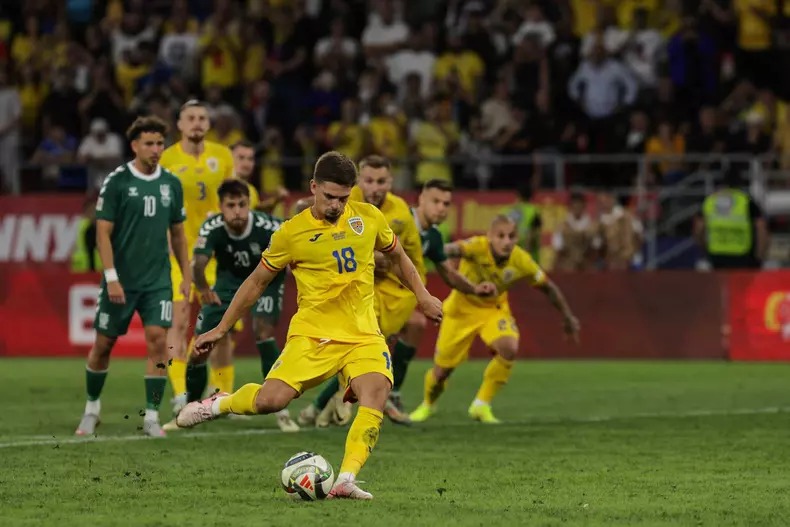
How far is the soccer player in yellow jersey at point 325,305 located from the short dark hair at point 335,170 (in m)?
0.13

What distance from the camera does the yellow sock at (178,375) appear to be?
49.6ft

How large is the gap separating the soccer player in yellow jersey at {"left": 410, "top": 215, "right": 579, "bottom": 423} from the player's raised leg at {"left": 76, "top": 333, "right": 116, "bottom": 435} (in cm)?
302

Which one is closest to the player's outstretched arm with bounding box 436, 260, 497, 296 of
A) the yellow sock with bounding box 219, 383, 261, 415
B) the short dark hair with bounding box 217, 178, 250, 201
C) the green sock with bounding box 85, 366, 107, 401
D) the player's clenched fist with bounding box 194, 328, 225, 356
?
the short dark hair with bounding box 217, 178, 250, 201

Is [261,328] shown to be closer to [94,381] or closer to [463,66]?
[94,381]

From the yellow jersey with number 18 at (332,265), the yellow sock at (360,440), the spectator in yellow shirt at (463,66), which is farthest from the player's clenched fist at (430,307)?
the spectator in yellow shirt at (463,66)

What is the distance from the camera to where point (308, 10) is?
92.3 feet

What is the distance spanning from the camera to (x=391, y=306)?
14.5 meters

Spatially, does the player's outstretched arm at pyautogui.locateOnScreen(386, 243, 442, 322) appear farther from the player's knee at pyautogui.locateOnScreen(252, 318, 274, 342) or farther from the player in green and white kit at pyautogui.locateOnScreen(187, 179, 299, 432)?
the player's knee at pyautogui.locateOnScreen(252, 318, 274, 342)

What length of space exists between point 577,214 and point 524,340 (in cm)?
207

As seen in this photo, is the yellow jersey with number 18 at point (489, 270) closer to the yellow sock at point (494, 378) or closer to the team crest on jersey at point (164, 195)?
the yellow sock at point (494, 378)

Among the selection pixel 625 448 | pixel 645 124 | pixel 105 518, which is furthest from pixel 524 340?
pixel 105 518

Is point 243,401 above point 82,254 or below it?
above

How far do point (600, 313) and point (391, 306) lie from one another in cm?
890

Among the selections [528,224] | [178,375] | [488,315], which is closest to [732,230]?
[528,224]
